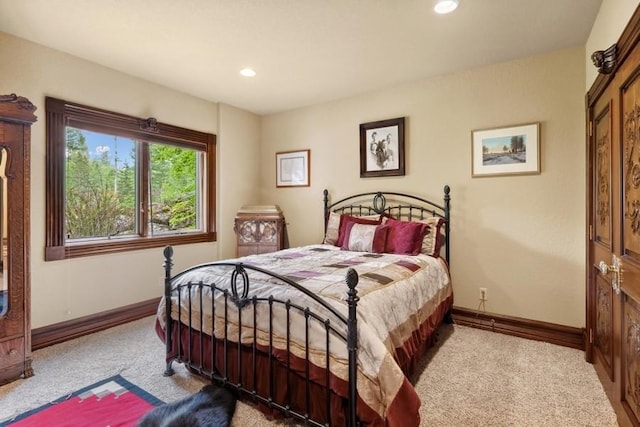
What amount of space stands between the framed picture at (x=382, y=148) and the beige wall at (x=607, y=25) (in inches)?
63.3

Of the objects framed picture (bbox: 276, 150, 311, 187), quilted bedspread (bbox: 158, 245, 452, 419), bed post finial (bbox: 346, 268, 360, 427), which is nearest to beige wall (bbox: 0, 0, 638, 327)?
framed picture (bbox: 276, 150, 311, 187)

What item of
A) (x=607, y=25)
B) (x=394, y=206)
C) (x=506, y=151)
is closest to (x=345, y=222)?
(x=394, y=206)

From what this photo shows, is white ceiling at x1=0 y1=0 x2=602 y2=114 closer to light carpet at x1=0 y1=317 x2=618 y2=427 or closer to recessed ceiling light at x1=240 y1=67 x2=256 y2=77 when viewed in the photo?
recessed ceiling light at x1=240 y1=67 x2=256 y2=77

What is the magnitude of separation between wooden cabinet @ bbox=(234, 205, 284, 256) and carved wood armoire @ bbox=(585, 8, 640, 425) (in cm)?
310

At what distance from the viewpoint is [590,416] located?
5.98ft

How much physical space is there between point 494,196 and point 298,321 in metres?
2.40

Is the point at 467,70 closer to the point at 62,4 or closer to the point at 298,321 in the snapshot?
the point at 298,321

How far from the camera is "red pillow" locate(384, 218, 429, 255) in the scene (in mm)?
3070

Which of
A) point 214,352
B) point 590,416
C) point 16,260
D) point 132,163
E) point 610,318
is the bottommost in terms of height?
point 590,416

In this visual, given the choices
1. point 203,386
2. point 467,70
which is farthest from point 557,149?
point 203,386

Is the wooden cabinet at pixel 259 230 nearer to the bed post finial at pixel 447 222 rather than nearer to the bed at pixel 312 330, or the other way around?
the bed at pixel 312 330

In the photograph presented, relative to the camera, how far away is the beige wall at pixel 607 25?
65.7 inches

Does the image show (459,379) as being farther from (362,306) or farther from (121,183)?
(121,183)

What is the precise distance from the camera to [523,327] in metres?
2.98
